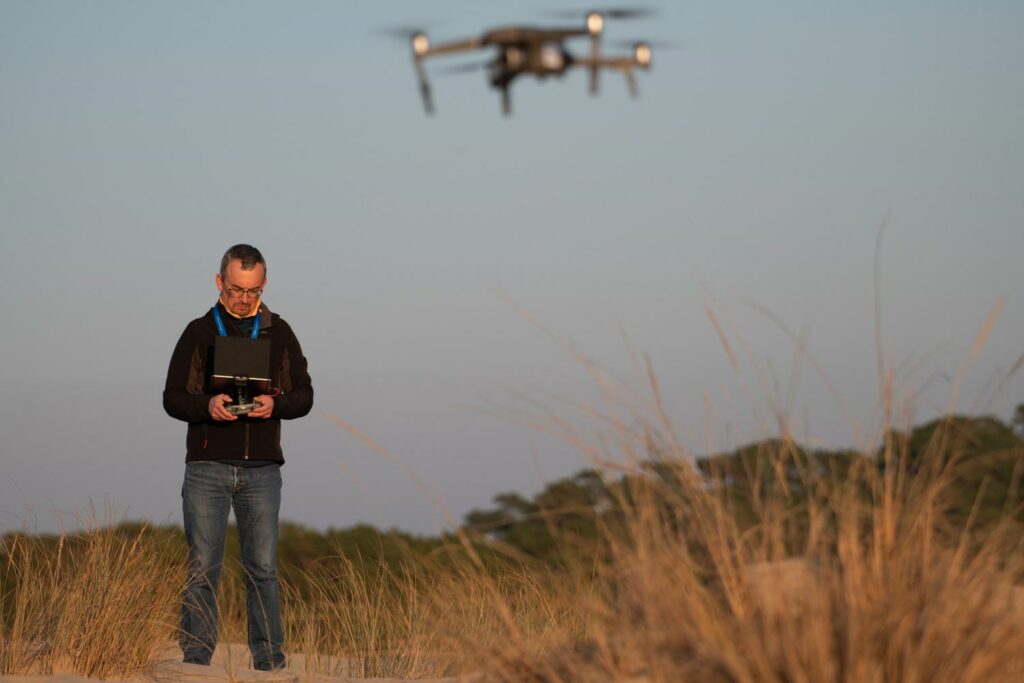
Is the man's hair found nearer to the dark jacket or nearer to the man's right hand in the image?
the dark jacket

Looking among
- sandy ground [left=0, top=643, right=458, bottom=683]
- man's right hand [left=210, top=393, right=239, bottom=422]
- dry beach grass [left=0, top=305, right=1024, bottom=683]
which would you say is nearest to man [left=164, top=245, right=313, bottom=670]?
man's right hand [left=210, top=393, right=239, bottom=422]

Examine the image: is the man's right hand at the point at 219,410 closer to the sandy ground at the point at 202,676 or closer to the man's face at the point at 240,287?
the man's face at the point at 240,287

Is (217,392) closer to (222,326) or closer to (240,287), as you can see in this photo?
(222,326)

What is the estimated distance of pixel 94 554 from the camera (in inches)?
220

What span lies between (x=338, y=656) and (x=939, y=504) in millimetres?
3611

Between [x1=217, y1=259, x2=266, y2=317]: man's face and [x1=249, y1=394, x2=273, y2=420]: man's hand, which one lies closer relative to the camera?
[x1=249, y1=394, x2=273, y2=420]: man's hand

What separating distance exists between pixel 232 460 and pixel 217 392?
Result: 33cm

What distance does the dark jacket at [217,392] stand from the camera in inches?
228

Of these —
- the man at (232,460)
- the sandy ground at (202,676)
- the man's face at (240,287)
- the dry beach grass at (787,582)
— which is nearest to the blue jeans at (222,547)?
the man at (232,460)

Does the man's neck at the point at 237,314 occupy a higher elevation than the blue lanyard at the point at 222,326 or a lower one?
higher

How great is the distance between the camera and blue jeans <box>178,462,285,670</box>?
5750 millimetres

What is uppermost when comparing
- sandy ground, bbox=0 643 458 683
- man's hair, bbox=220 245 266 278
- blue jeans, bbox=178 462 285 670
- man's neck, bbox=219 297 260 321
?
man's hair, bbox=220 245 266 278

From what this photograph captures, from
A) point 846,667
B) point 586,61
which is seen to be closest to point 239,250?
point 846,667

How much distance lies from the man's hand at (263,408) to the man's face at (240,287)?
0.45 meters
